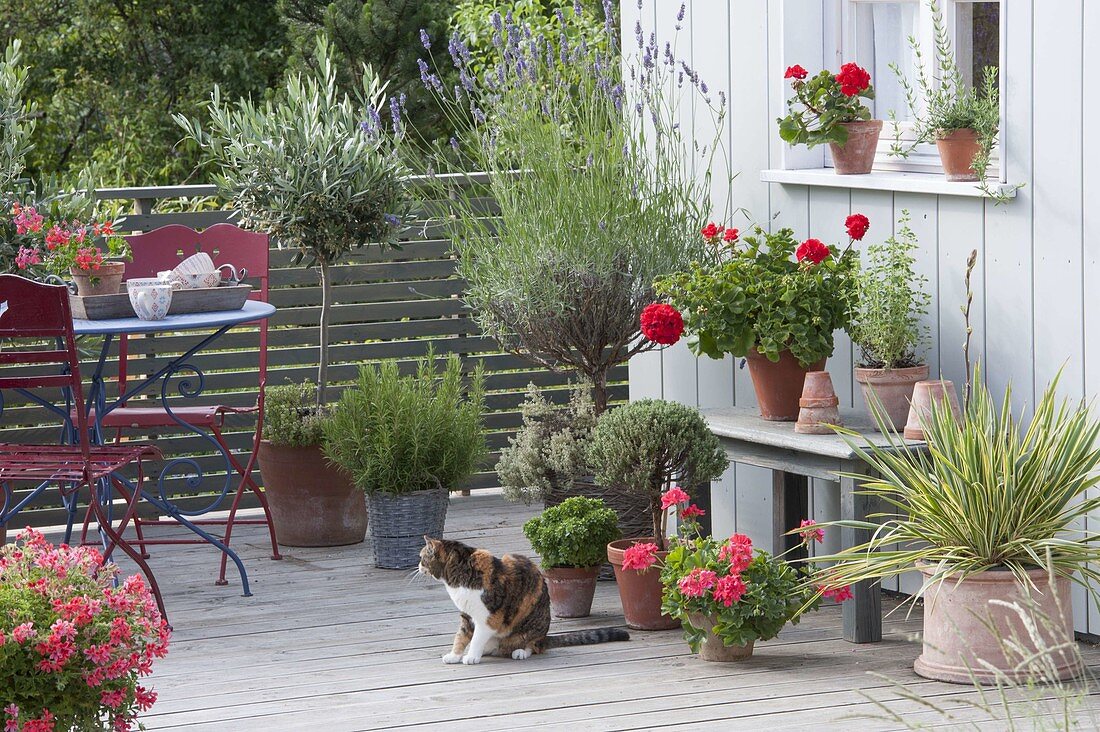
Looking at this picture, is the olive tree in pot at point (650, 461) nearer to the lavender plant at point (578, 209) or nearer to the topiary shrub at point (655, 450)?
the topiary shrub at point (655, 450)

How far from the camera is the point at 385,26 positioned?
10.1 meters

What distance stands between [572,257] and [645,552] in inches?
43.4

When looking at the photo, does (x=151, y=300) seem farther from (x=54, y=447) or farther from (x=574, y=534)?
(x=574, y=534)

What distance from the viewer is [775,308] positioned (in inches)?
170

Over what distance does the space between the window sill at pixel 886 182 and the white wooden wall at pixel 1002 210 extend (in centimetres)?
4

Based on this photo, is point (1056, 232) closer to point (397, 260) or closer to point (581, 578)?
point (581, 578)

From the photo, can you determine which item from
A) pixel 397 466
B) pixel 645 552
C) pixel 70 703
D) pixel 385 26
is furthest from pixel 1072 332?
pixel 385 26

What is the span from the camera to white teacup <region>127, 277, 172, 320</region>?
14.9 ft

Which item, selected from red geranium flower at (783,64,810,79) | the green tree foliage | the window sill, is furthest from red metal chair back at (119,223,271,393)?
the green tree foliage

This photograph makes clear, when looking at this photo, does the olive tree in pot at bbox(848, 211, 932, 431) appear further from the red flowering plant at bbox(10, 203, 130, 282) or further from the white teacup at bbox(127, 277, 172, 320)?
the red flowering plant at bbox(10, 203, 130, 282)

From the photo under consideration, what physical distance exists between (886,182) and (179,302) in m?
2.20

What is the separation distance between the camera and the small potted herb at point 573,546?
451cm

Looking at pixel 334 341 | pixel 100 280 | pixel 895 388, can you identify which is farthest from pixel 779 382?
pixel 334 341

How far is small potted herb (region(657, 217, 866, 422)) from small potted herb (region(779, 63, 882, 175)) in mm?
339
